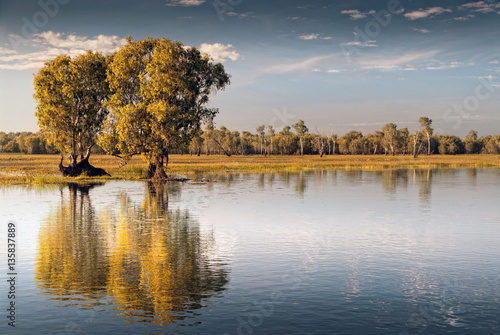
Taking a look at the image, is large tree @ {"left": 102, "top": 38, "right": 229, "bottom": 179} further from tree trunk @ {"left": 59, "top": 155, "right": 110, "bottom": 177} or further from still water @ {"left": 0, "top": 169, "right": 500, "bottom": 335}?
still water @ {"left": 0, "top": 169, "right": 500, "bottom": 335}

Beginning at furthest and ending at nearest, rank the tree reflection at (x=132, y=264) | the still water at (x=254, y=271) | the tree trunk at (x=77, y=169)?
the tree trunk at (x=77, y=169)
the tree reflection at (x=132, y=264)
the still water at (x=254, y=271)

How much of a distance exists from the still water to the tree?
125 feet

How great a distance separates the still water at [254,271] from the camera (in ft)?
42.6

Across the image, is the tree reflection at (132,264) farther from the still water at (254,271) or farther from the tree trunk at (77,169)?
the tree trunk at (77,169)

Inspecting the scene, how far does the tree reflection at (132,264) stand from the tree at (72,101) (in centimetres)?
4256

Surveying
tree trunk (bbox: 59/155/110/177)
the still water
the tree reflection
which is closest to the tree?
tree trunk (bbox: 59/155/110/177)

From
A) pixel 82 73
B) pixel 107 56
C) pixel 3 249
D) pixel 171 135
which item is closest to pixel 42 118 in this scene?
pixel 82 73

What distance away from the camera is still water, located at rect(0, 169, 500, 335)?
13.0m

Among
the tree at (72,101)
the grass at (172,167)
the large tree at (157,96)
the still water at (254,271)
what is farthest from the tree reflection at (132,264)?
the tree at (72,101)

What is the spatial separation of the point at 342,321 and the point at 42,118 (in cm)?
6746

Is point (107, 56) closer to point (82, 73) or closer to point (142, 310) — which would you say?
point (82, 73)

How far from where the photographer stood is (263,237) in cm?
2503

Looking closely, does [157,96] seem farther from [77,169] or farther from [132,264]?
[132,264]

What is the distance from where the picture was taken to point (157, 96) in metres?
65.9
